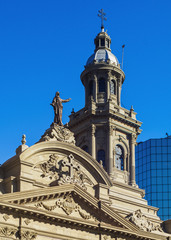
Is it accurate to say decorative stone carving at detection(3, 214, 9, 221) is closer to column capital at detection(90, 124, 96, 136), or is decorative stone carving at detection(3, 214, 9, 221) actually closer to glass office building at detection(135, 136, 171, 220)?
column capital at detection(90, 124, 96, 136)

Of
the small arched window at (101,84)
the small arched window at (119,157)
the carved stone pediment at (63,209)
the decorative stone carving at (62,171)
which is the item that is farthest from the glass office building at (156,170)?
the decorative stone carving at (62,171)

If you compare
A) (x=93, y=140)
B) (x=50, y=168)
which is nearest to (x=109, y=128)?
(x=93, y=140)

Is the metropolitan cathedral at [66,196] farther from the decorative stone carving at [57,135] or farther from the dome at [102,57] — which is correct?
the dome at [102,57]

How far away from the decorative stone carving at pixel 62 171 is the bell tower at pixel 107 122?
13.9 metres

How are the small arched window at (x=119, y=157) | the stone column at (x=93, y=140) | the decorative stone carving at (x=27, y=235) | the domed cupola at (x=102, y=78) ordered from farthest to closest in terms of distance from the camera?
the domed cupola at (x=102, y=78), the small arched window at (x=119, y=157), the stone column at (x=93, y=140), the decorative stone carving at (x=27, y=235)

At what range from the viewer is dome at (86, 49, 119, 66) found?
67188 mm

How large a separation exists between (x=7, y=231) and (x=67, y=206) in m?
5.65

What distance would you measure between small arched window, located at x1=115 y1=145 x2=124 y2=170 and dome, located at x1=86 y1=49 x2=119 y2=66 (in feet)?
31.7

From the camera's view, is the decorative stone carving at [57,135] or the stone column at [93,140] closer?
the decorative stone carving at [57,135]

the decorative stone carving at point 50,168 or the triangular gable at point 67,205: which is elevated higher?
the decorative stone carving at point 50,168

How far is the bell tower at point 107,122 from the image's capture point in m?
63.6

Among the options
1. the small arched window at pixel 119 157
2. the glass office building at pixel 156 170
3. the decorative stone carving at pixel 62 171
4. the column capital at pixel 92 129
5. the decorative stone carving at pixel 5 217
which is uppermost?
the glass office building at pixel 156 170

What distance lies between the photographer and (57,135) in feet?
159

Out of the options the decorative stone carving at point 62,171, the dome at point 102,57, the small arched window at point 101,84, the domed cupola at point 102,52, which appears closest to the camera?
the decorative stone carving at point 62,171
